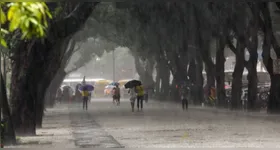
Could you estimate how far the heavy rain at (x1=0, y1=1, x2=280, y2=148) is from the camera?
1888 centimetres

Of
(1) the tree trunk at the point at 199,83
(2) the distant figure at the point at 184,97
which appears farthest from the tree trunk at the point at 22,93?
(1) the tree trunk at the point at 199,83

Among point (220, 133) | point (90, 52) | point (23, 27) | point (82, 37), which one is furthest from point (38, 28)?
point (90, 52)

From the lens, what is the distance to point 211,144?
18.0 m

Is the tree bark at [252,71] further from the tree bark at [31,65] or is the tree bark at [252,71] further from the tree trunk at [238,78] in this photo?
the tree bark at [31,65]

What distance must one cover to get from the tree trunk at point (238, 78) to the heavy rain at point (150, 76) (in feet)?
0.16

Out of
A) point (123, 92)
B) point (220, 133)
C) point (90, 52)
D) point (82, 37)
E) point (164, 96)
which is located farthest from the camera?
point (123, 92)

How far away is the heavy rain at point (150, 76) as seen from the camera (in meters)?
18.9

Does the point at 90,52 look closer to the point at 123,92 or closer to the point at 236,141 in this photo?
the point at 123,92

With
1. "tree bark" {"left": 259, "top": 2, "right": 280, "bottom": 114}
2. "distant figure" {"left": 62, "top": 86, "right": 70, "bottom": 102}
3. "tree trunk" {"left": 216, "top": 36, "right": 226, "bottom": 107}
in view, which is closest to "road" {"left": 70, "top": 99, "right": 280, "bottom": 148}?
"tree bark" {"left": 259, "top": 2, "right": 280, "bottom": 114}

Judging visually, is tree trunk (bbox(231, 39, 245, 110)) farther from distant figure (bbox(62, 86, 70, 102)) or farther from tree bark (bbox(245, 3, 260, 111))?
distant figure (bbox(62, 86, 70, 102))

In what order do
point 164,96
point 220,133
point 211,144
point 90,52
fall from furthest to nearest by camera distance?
point 90,52 → point 164,96 → point 220,133 → point 211,144

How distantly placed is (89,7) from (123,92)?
72.1 m

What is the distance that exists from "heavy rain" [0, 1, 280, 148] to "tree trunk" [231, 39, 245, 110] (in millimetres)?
49

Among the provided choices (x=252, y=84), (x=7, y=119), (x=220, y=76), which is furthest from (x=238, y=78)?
(x=7, y=119)
